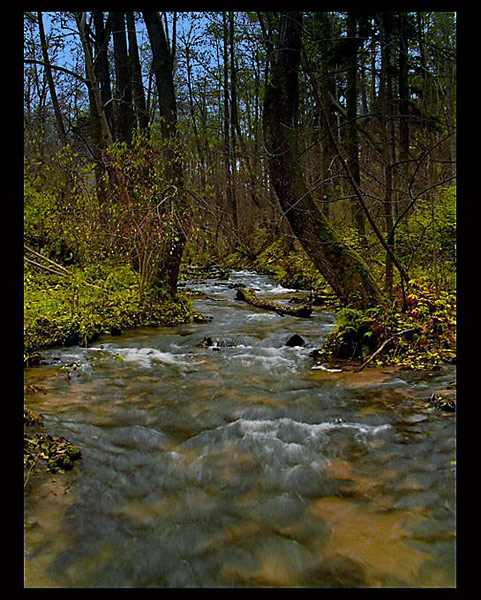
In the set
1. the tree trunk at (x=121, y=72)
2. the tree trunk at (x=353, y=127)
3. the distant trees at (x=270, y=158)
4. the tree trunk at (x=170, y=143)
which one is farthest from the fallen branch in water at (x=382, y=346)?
the tree trunk at (x=121, y=72)

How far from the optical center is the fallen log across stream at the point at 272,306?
10.4m

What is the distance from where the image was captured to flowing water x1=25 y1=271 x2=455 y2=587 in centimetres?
278

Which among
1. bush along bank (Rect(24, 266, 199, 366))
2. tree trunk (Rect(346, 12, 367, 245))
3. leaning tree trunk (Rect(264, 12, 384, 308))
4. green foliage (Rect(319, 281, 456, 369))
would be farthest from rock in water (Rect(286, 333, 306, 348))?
tree trunk (Rect(346, 12, 367, 245))

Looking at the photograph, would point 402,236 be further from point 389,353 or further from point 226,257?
point 226,257

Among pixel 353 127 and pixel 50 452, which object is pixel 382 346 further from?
pixel 353 127

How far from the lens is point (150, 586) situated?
2680 mm

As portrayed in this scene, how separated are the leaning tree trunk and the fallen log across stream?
266 centimetres

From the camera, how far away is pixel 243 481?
3.74 m

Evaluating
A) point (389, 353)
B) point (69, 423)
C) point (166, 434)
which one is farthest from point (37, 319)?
point (389, 353)

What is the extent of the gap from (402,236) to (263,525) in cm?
804

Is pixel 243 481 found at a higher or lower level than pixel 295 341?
lower

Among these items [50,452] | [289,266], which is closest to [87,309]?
[50,452]

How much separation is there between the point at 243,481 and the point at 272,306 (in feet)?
25.0

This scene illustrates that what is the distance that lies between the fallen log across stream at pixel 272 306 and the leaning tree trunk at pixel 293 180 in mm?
2661
